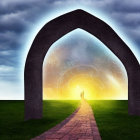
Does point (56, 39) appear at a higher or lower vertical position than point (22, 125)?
higher

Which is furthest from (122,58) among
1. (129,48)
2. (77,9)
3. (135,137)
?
(135,137)

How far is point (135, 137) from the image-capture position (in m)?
9.23

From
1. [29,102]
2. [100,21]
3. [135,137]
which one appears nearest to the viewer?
[135,137]

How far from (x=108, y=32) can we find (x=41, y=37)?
3.91 metres

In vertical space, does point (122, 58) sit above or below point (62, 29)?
below

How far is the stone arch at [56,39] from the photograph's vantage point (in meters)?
14.6

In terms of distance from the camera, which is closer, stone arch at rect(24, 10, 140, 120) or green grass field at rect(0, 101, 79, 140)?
green grass field at rect(0, 101, 79, 140)

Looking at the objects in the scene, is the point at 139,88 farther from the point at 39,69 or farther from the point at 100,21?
the point at 39,69

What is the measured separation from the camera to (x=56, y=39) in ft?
50.2

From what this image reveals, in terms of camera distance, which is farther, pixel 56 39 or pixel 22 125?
pixel 56 39

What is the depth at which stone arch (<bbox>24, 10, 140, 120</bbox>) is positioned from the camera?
1461cm

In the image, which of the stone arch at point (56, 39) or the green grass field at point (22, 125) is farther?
the stone arch at point (56, 39)

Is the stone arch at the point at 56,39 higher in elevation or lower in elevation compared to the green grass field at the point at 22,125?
higher

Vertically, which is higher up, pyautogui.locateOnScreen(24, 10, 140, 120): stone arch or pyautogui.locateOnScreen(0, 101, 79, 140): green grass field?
pyautogui.locateOnScreen(24, 10, 140, 120): stone arch
